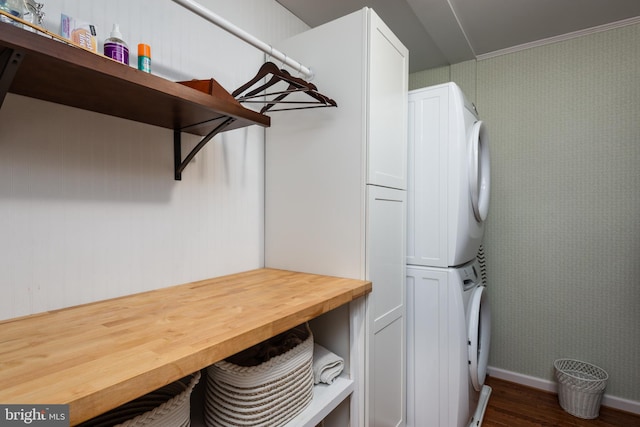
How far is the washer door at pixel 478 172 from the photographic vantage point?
66.1 inches

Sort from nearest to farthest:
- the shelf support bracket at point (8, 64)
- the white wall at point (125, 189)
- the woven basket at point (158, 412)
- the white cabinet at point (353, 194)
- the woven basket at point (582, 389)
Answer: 1. the shelf support bracket at point (8, 64)
2. the woven basket at point (158, 412)
3. the white wall at point (125, 189)
4. the white cabinet at point (353, 194)
5. the woven basket at point (582, 389)

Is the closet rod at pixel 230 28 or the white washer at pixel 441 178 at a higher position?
the closet rod at pixel 230 28

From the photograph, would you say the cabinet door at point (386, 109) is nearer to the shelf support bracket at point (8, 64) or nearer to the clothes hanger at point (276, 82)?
the clothes hanger at point (276, 82)

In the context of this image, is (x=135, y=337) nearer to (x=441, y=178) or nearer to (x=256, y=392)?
(x=256, y=392)

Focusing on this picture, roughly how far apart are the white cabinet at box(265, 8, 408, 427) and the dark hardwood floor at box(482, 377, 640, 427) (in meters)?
0.82

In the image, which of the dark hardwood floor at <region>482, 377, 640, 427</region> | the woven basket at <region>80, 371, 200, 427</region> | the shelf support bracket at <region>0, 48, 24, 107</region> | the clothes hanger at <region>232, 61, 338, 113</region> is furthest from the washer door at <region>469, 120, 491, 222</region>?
the shelf support bracket at <region>0, 48, 24, 107</region>

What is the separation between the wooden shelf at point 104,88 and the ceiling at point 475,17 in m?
1.10

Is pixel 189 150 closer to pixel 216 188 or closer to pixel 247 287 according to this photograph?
pixel 216 188

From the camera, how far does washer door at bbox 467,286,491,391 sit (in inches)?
66.5

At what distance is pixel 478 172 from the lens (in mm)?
1865

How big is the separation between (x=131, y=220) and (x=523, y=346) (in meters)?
2.60

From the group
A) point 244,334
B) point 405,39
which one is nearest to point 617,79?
point 405,39

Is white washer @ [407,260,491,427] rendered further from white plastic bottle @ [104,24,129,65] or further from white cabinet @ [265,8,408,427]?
white plastic bottle @ [104,24,129,65]

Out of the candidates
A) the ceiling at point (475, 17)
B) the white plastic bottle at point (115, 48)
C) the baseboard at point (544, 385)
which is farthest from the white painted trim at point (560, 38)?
the white plastic bottle at point (115, 48)
